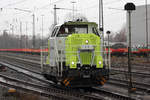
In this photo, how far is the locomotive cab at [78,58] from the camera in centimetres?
934

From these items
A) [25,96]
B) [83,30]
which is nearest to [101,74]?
[83,30]

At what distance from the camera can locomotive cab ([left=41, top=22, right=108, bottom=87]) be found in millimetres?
9336

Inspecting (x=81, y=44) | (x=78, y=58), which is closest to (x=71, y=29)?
(x=81, y=44)

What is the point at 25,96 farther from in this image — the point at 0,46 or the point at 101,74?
the point at 0,46

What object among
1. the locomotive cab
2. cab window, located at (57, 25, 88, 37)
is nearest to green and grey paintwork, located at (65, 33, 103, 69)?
the locomotive cab

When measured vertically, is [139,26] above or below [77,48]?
above

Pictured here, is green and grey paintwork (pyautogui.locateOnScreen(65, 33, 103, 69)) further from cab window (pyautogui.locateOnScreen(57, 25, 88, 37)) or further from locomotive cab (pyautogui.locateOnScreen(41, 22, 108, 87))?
cab window (pyautogui.locateOnScreen(57, 25, 88, 37))

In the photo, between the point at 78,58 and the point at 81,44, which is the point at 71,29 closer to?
the point at 81,44

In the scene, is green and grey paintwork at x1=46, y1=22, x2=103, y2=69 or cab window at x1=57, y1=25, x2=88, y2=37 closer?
green and grey paintwork at x1=46, y1=22, x2=103, y2=69

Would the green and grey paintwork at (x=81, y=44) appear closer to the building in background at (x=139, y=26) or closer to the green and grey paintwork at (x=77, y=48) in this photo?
the green and grey paintwork at (x=77, y=48)

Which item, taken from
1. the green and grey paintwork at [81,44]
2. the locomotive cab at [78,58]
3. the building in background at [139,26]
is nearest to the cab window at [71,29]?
the locomotive cab at [78,58]

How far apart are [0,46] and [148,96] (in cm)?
8459

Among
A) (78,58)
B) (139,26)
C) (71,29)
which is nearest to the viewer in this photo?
(78,58)

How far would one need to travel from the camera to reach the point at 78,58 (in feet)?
31.7
